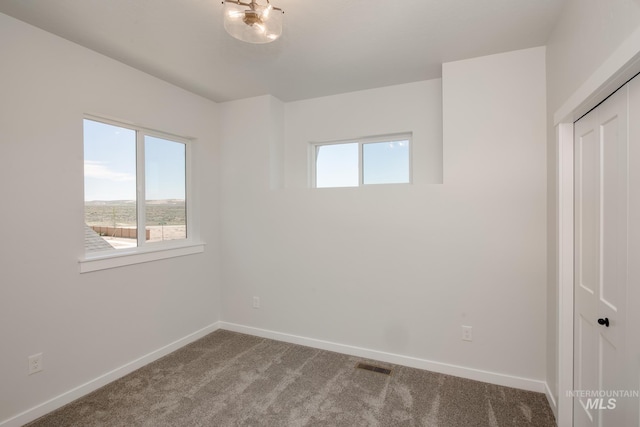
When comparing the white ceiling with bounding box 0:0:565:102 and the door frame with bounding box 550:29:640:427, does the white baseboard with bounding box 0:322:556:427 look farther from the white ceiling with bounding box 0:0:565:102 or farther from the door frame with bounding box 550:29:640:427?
the white ceiling with bounding box 0:0:565:102

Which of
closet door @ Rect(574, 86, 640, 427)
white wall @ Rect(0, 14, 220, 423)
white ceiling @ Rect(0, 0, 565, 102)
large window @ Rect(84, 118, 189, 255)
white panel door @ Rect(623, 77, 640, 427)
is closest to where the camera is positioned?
white panel door @ Rect(623, 77, 640, 427)

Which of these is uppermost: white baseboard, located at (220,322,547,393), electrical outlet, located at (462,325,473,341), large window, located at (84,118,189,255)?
large window, located at (84,118,189,255)

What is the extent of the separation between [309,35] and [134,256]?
2324mm

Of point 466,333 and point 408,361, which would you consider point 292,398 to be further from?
point 466,333

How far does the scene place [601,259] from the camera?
1555 millimetres

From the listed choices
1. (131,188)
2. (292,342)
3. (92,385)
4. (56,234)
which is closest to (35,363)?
(92,385)

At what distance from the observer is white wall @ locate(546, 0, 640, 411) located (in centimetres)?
126

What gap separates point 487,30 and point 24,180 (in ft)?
10.8

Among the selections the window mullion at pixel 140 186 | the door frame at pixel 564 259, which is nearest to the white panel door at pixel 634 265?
the door frame at pixel 564 259

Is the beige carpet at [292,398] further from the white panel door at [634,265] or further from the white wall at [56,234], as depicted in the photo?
the white panel door at [634,265]

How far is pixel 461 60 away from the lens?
99.7 inches

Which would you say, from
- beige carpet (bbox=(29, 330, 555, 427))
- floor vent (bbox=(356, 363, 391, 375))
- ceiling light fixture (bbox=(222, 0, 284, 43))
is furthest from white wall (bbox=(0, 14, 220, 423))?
floor vent (bbox=(356, 363, 391, 375))

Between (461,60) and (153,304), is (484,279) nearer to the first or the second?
(461,60)

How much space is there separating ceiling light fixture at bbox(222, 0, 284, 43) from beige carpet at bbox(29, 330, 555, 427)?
7.83ft
